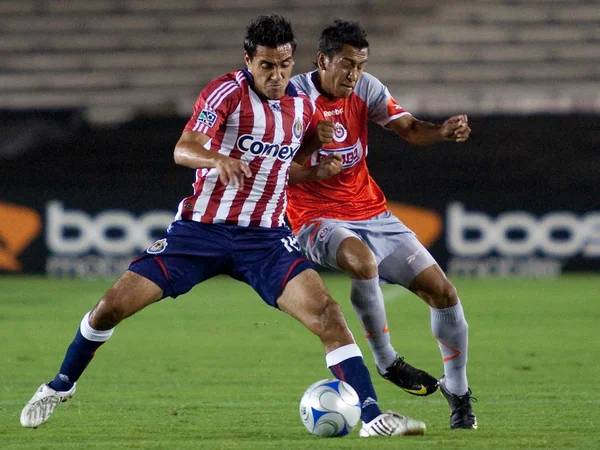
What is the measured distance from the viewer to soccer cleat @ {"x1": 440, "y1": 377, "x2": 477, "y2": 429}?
18.5ft

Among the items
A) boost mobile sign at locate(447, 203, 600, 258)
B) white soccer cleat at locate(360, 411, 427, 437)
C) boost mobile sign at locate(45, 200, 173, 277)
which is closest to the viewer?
white soccer cleat at locate(360, 411, 427, 437)

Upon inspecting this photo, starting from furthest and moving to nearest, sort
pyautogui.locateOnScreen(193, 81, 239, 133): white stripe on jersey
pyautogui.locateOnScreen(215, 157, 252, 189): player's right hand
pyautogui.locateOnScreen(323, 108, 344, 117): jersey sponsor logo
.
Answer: pyautogui.locateOnScreen(323, 108, 344, 117): jersey sponsor logo, pyautogui.locateOnScreen(193, 81, 239, 133): white stripe on jersey, pyautogui.locateOnScreen(215, 157, 252, 189): player's right hand

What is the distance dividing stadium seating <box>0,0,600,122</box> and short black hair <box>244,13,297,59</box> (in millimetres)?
13334

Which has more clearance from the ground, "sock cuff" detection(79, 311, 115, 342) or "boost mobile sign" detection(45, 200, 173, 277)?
"sock cuff" detection(79, 311, 115, 342)

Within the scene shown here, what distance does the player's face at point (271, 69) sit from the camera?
5496mm

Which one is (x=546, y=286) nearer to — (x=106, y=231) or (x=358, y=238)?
(x=106, y=231)

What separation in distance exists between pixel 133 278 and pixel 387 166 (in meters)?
9.97

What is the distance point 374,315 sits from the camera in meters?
6.05

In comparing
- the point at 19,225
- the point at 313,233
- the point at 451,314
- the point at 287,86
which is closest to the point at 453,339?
the point at 451,314

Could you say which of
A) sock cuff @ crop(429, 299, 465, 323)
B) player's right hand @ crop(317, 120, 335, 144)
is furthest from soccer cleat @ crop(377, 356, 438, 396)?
player's right hand @ crop(317, 120, 335, 144)

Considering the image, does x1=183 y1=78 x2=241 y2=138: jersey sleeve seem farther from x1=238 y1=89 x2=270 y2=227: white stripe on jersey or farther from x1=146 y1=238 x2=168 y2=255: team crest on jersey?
x1=146 y1=238 x2=168 y2=255: team crest on jersey

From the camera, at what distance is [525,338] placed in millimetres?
9875

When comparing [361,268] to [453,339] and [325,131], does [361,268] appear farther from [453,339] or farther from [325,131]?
[325,131]

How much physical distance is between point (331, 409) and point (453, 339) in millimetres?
966
